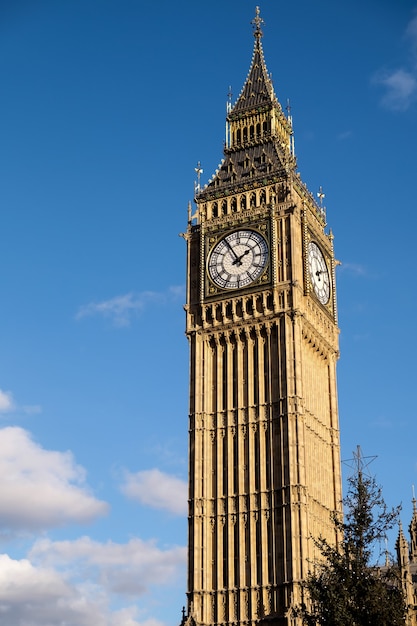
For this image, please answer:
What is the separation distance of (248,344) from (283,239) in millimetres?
7261

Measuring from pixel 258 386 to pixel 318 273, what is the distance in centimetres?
995

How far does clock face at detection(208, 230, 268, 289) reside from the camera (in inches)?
2650

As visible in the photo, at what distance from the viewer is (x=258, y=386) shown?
212 feet

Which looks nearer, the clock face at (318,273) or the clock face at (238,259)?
the clock face at (238,259)

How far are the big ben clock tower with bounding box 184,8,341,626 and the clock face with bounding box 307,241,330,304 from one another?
0.10 m

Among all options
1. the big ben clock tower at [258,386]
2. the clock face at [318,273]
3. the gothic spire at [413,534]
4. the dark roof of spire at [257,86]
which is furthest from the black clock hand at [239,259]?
the gothic spire at [413,534]

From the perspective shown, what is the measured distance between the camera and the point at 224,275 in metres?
68.1

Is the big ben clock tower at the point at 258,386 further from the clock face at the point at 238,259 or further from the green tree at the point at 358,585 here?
the green tree at the point at 358,585

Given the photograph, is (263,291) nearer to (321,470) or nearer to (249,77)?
(321,470)

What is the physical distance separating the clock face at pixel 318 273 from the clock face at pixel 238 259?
338 cm

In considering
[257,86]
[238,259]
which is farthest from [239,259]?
[257,86]

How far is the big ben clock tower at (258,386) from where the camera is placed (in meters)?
59.7

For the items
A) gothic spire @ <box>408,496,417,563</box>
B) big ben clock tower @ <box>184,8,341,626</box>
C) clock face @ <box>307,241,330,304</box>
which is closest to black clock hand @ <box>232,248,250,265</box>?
big ben clock tower @ <box>184,8,341,626</box>

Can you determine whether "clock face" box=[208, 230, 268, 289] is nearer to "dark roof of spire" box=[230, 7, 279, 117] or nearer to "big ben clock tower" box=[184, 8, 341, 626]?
"big ben clock tower" box=[184, 8, 341, 626]
